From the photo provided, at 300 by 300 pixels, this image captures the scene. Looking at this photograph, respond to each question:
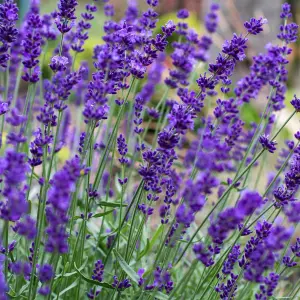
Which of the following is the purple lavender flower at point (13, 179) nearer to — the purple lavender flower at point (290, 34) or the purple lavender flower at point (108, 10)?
the purple lavender flower at point (290, 34)

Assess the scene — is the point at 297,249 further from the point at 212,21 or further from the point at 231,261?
the point at 212,21

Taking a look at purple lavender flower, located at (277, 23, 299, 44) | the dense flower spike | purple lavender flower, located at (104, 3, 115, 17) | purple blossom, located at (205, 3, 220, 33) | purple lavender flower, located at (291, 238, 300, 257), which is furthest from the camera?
purple blossom, located at (205, 3, 220, 33)

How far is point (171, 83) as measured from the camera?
2.38 m

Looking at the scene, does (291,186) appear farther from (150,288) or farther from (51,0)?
(51,0)

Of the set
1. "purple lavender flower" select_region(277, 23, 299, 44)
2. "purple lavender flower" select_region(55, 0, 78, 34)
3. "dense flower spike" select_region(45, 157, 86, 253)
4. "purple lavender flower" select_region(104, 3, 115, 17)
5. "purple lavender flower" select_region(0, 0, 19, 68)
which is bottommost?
"dense flower spike" select_region(45, 157, 86, 253)

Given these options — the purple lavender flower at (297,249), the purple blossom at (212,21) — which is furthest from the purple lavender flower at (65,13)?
the purple blossom at (212,21)

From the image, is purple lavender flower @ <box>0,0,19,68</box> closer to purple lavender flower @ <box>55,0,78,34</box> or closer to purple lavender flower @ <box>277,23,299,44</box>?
purple lavender flower @ <box>55,0,78,34</box>

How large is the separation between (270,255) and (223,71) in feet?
2.25

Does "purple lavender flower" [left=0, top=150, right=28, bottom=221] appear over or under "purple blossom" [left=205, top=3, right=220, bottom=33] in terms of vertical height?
under

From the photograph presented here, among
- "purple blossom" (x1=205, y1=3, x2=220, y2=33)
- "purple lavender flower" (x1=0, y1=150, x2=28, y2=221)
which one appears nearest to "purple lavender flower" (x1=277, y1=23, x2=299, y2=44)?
"purple blossom" (x1=205, y1=3, x2=220, y2=33)

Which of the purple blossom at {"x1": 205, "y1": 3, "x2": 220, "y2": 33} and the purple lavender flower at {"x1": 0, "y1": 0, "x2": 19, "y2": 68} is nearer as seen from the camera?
the purple lavender flower at {"x1": 0, "y1": 0, "x2": 19, "y2": 68}

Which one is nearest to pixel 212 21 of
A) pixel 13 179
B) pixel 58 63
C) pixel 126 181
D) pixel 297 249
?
pixel 126 181

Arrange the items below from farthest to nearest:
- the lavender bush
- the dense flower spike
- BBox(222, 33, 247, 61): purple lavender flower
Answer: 1. BBox(222, 33, 247, 61): purple lavender flower
2. the lavender bush
3. the dense flower spike

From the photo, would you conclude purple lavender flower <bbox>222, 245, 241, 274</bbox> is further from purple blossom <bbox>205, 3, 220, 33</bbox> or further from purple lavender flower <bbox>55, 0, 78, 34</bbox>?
purple blossom <bbox>205, 3, 220, 33</bbox>
